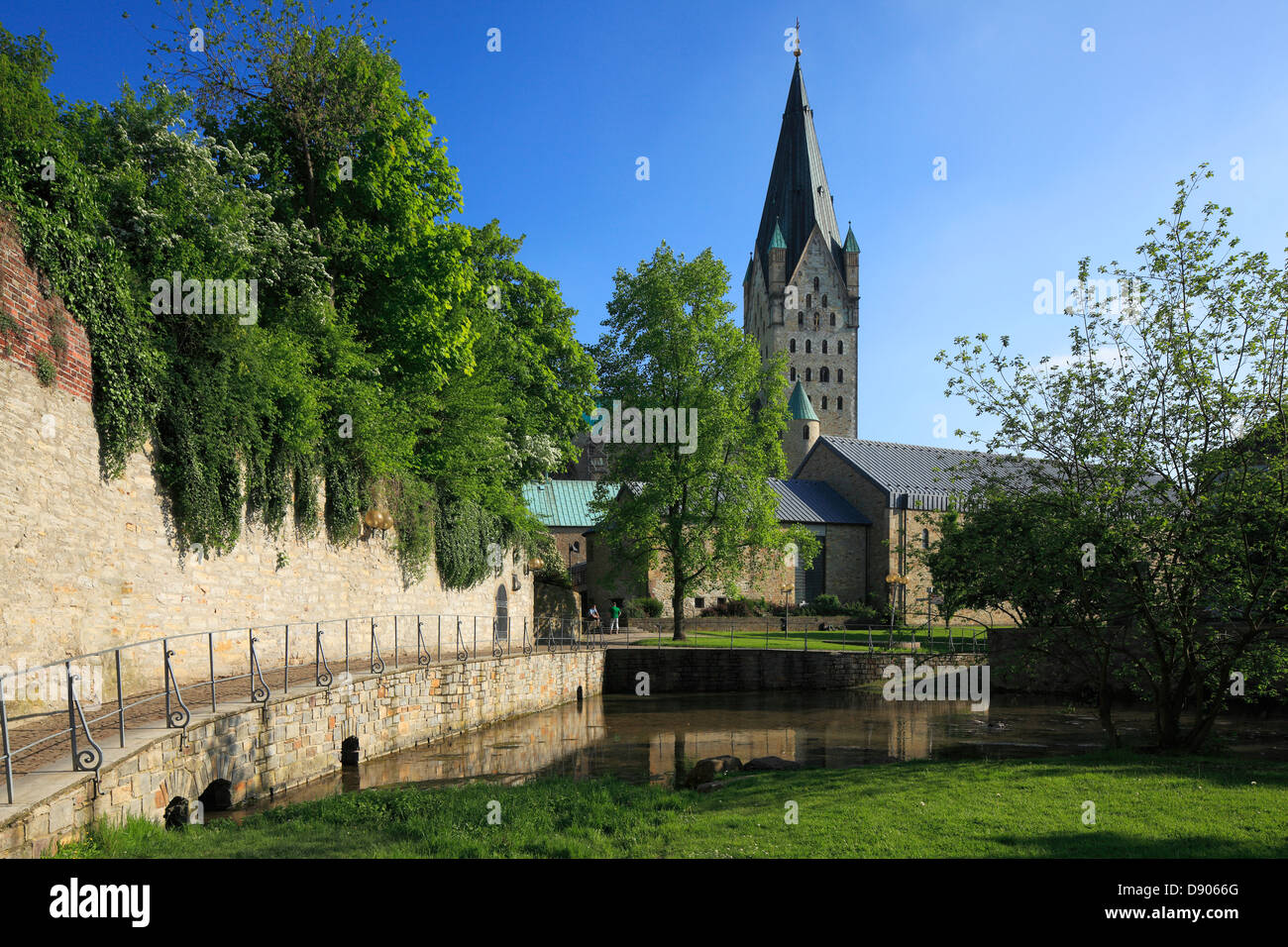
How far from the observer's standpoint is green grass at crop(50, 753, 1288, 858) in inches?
273

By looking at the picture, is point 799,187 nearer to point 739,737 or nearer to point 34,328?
point 739,737

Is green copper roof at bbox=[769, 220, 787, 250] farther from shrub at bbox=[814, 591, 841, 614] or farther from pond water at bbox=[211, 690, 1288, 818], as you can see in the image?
pond water at bbox=[211, 690, 1288, 818]

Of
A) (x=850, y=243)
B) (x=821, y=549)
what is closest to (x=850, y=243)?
(x=850, y=243)

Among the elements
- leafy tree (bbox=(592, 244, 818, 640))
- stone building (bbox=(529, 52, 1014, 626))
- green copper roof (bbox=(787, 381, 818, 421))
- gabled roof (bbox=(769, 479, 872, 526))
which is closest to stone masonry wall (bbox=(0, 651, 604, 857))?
leafy tree (bbox=(592, 244, 818, 640))

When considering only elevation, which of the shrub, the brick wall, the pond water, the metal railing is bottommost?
the shrub

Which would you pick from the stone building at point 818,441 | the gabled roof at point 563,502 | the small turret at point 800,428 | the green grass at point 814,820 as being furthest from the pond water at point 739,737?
the small turret at point 800,428

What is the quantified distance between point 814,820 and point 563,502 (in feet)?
133

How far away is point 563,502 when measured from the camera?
158 ft

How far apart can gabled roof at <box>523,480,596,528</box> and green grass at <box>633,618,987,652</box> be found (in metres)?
12.2

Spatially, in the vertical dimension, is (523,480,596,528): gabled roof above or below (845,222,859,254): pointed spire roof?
below
